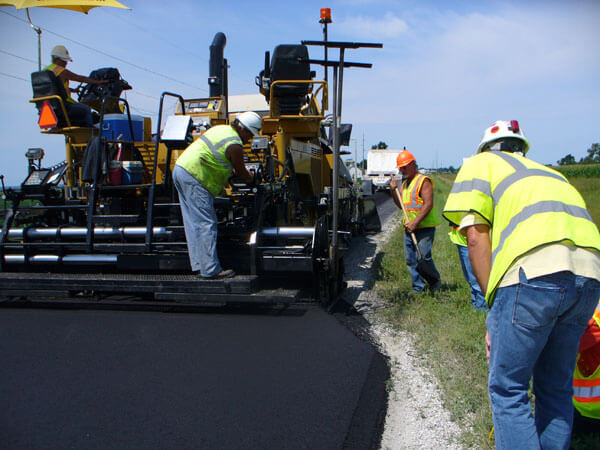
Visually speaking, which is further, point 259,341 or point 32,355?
point 259,341

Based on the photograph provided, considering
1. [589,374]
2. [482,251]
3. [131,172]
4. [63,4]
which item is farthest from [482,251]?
[63,4]

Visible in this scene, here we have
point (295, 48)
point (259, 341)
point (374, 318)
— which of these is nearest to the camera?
point (259, 341)

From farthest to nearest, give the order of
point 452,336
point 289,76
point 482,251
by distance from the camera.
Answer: point 289,76 → point 452,336 → point 482,251

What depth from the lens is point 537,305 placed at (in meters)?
2.04

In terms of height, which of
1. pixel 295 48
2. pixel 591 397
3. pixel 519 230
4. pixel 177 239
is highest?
pixel 295 48

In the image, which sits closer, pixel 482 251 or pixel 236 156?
pixel 482 251

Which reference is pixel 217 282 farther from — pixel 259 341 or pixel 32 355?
pixel 32 355

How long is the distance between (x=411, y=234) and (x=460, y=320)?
146 cm

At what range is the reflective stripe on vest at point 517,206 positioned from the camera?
2074 mm

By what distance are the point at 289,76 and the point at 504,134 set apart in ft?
16.7

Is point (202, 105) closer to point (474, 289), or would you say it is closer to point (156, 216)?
point (156, 216)

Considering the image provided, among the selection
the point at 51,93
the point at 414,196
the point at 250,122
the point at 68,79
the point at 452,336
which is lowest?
the point at 452,336

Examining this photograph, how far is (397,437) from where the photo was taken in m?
2.90

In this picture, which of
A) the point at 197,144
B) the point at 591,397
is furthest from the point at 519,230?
the point at 197,144
